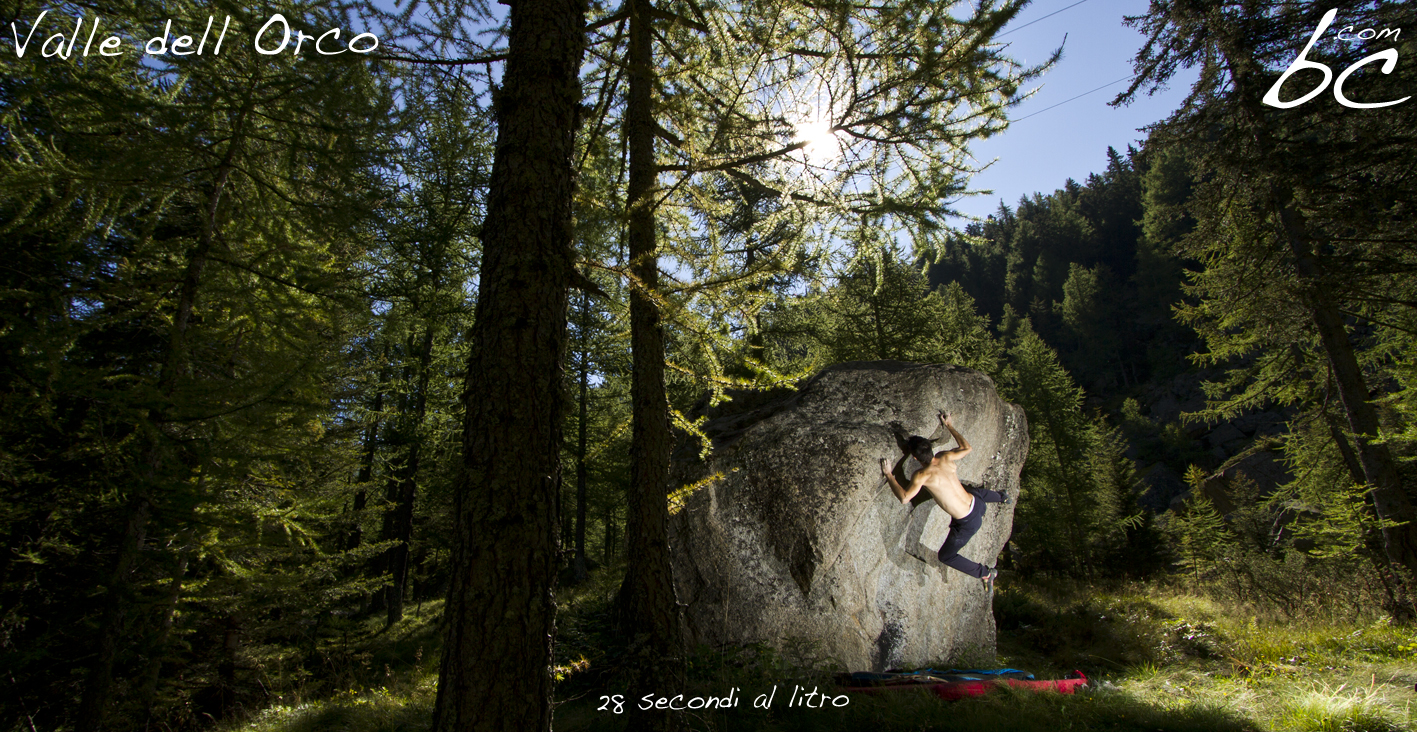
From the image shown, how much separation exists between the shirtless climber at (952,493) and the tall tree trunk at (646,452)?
4223mm

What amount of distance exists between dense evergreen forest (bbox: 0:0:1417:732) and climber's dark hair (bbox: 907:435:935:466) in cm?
291

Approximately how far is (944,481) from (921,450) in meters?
0.65

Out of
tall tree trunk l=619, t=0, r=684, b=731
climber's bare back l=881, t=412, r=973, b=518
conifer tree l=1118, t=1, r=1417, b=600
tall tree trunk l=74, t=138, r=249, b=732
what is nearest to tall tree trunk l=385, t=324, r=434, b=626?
tall tree trunk l=74, t=138, r=249, b=732

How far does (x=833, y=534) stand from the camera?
669 centimetres

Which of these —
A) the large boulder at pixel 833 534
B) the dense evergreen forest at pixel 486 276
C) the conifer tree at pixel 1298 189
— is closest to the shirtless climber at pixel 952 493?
the large boulder at pixel 833 534

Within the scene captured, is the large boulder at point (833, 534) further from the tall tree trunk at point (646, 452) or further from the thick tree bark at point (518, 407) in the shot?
the thick tree bark at point (518, 407)

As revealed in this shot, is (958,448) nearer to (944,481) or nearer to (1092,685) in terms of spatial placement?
(944,481)

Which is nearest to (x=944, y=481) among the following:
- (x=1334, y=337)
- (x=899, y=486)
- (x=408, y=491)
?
(x=899, y=486)

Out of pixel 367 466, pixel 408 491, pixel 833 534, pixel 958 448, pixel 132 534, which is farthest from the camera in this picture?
pixel 408 491

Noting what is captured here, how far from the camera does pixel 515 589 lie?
2.32 m

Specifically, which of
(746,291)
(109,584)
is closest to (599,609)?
(109,584)

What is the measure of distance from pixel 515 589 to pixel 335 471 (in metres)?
7.59

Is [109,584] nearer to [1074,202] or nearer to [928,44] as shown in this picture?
[928,44]

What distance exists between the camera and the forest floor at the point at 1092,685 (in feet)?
15.0
